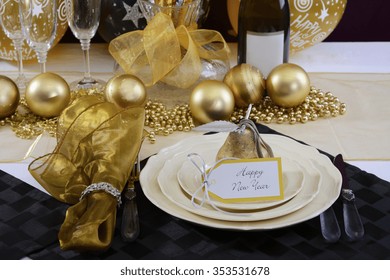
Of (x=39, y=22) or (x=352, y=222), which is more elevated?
(x=39, y=22)

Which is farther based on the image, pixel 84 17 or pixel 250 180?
pixel 84 17

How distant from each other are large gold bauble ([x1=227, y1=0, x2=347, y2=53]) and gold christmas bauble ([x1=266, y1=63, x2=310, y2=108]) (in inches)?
7.8

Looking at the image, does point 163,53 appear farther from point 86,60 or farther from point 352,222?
point 352,222

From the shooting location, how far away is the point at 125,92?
1.03 m

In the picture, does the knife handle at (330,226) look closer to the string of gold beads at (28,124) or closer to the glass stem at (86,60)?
the string of gold beads at (28,124)

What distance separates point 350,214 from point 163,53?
0.44 meters

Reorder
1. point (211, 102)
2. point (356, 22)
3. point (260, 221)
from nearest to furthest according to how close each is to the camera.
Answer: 1. point (260, 221)
2. point (211, 102)
3. point (356, 22)

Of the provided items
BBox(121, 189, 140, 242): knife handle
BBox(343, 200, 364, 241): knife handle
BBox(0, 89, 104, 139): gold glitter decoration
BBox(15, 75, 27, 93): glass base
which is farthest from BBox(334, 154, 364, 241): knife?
BBox(15, 75, 27, 93): glass base

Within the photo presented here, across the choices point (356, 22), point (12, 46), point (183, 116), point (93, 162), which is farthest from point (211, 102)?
point (356, 22)

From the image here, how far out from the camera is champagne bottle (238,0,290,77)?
1096mm

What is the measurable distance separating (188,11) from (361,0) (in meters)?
0.48
